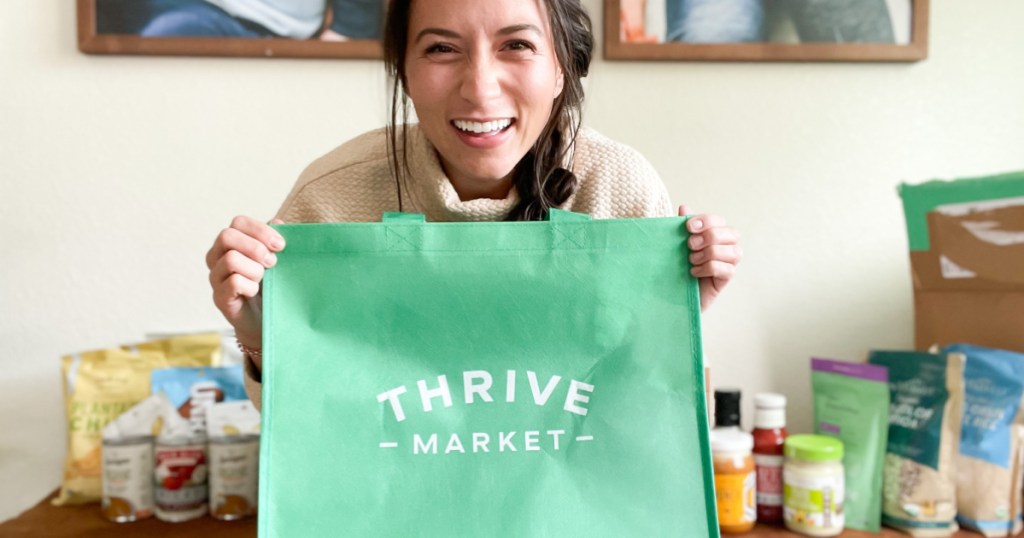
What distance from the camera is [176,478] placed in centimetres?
100

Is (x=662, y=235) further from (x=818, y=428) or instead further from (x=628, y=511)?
(x=818, y=428)

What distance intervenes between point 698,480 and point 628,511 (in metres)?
0.06

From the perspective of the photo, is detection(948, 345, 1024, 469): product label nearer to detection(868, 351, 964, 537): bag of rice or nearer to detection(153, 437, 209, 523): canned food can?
detection(868, 351, 964, 537): bag of rice

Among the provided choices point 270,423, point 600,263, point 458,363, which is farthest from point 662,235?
point 270,423

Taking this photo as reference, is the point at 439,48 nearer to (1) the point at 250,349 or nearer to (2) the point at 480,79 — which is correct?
(2) the point at 480,79

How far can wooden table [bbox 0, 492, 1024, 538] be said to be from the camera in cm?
96

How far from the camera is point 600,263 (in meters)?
0.61

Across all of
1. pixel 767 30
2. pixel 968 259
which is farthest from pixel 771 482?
pixel 767 30

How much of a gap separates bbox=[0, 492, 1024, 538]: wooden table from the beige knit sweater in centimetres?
28

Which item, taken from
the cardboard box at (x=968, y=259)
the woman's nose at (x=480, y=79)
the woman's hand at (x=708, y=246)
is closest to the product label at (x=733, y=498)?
the cardboard box at (x=968, y=259)

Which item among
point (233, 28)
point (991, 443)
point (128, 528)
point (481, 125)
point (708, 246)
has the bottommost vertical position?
point (128, 528)

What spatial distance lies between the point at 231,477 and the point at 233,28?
62 cm

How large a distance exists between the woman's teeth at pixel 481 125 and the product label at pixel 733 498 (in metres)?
0.55

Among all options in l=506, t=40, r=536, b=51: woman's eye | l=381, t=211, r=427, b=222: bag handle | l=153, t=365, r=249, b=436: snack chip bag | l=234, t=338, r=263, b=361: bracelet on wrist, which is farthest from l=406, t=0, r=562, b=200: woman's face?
l=153, t=365, r=249, b=436: snack chip bag
